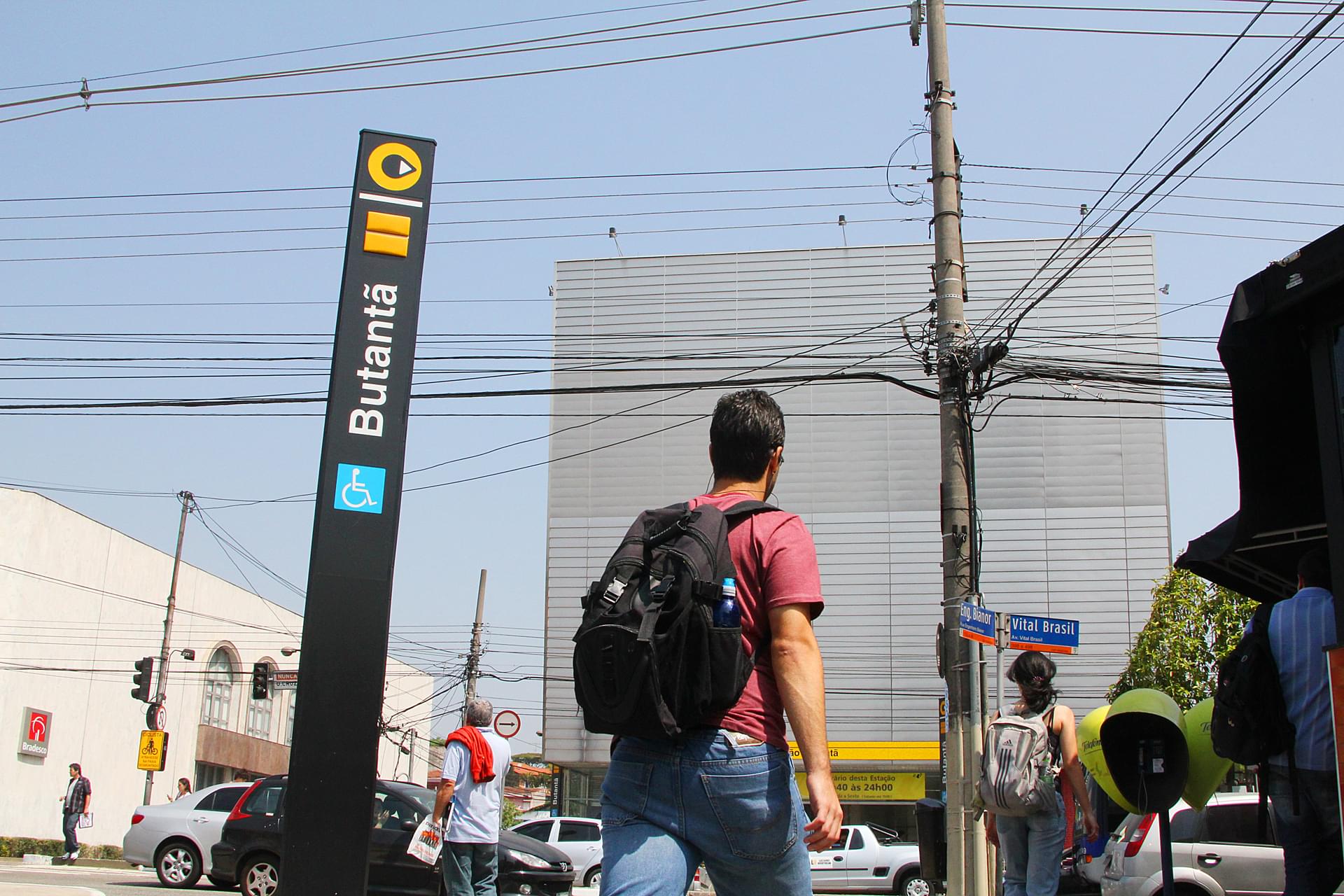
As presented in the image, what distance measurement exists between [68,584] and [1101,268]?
31.1 m

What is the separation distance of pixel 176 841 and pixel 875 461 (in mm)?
26652

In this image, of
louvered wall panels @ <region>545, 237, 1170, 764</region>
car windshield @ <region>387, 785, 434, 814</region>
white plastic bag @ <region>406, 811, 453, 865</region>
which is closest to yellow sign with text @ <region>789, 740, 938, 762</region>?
louvered wall panels @ <region>545, 237, 1170, 764</region>

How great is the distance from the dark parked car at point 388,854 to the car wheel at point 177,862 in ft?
6.24

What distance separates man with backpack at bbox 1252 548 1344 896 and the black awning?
2.26 ft

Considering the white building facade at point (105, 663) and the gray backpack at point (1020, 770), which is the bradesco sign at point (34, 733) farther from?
the gray backpack at point (1020, 770)

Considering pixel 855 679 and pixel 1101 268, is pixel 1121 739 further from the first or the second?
pixel 1101 268

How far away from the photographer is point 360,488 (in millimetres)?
6492

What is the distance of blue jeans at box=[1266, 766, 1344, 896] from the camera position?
4578 millimetres

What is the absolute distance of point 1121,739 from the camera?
21.0 ft

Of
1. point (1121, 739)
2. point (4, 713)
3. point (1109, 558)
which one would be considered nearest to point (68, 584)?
point (4, 713)

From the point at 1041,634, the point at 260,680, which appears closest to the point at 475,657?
the point at 260,680

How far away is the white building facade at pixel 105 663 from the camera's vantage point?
102ft

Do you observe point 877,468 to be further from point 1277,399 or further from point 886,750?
point 1277,399

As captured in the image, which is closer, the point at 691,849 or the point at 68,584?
the point at 691,849
